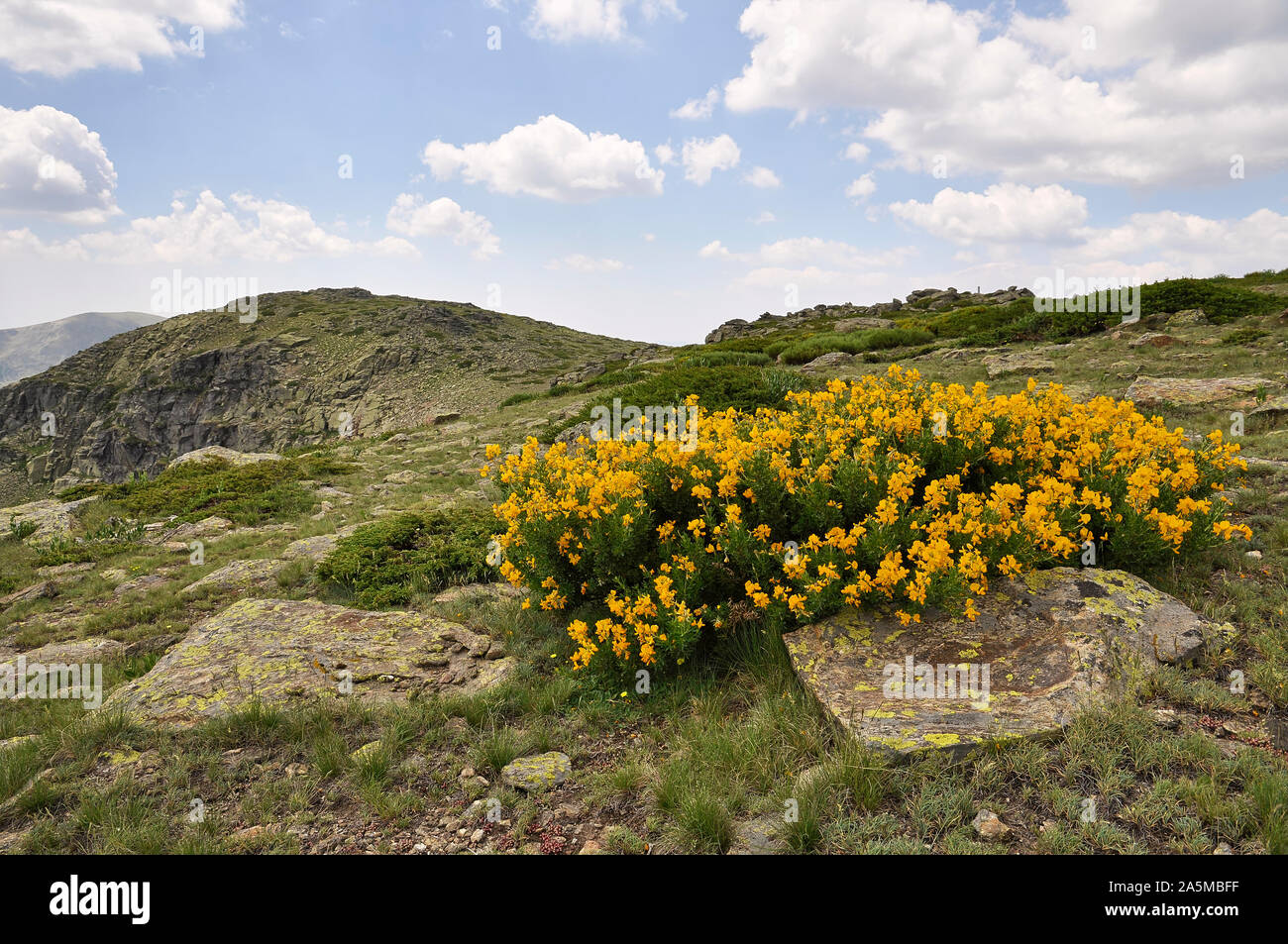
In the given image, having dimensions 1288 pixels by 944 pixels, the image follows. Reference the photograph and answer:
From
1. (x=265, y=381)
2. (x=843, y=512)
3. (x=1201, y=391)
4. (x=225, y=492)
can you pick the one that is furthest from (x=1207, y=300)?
(x=265, y=381)

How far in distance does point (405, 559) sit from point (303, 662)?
3014 millimetres

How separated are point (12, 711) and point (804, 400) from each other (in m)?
8.80

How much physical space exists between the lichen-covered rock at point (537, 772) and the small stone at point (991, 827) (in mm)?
2531

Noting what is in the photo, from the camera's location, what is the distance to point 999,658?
4.53m

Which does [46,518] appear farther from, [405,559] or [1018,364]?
[1018,364]

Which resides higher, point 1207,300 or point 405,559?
point 1207,300

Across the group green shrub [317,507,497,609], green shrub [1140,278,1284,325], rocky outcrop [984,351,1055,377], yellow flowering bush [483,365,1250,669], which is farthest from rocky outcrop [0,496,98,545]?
green shrub [1140,278,1284,325]

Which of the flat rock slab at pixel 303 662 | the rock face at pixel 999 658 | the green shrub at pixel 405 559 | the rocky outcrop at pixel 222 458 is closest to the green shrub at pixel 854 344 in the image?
the green shrub at pixel 405 559

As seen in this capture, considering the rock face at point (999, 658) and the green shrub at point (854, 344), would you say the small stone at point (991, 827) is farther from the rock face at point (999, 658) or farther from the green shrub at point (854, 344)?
the green shrub at point (854, 344)

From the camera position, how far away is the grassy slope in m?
3.27

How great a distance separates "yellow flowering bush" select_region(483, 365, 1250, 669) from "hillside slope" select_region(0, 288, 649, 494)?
43.0 metres

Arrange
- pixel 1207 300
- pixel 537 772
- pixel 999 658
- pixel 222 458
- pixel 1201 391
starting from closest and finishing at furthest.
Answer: pixel 537 772
pixel 999 658
pixel 1201 391
pixel 222 458
pixel 1207 300
